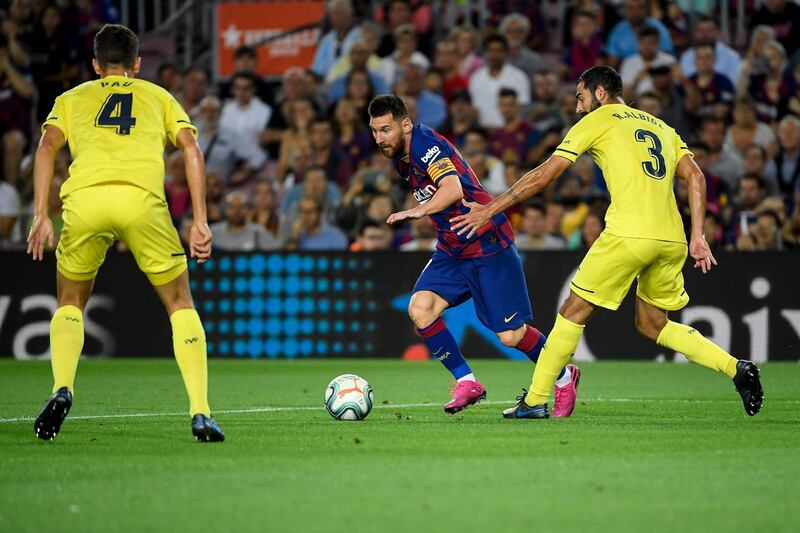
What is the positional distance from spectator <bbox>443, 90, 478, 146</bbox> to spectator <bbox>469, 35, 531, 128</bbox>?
51 centimetres

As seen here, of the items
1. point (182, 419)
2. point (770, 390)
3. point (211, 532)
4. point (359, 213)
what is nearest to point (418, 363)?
point (359, 213)

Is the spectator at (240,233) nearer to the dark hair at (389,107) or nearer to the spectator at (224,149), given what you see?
the spectator at (224,149)

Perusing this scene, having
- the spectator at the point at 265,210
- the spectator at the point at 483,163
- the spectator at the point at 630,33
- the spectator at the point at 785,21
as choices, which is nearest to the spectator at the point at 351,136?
the spectator at the point at 265,210

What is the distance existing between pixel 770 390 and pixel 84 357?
8544 millimetres

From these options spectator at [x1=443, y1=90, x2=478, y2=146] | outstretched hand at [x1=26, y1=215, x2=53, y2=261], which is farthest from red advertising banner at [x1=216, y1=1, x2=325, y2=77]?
outstretched hand at [x1=26, y1=215, x2=53, y2=261]

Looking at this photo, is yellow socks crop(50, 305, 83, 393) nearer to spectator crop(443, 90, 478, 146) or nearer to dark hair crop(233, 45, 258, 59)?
spectator crop(443, 90, 478, 146)

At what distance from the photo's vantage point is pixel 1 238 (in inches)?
688

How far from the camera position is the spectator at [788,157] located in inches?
642

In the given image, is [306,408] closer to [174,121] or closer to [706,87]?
[174,121]

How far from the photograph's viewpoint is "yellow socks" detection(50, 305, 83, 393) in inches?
276

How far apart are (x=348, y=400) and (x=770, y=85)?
10.7 meters

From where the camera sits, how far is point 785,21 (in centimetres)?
1772

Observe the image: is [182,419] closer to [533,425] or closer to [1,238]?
[533,425]

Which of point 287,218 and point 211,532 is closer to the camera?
point 211,532
